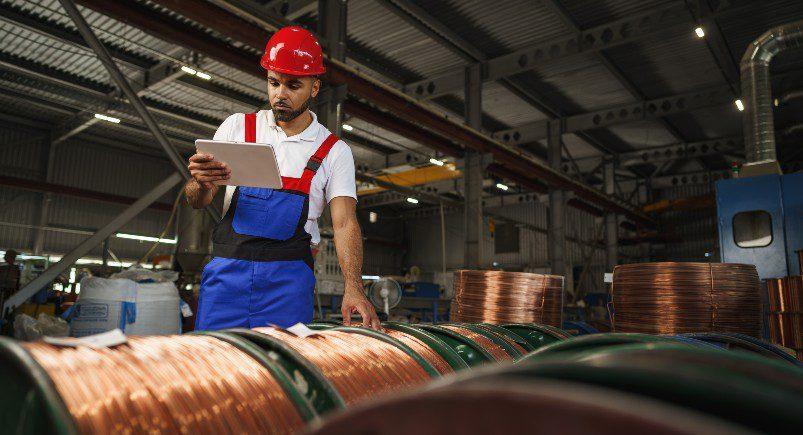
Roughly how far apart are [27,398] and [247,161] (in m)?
1.32

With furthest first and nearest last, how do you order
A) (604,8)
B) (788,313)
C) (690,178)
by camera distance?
(690,178) → (604,8) → (788,313)

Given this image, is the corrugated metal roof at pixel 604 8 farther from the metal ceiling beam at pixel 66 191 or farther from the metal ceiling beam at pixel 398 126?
the metal ceiling beam at pixel 66 191

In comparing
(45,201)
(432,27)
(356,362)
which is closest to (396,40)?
(432,27)

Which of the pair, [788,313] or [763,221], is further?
[763,221]

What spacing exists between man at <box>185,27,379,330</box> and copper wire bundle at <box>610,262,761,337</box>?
227cm

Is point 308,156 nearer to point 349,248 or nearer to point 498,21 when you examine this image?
point 349,248

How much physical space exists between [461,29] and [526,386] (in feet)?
30.6

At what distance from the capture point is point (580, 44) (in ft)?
29.3

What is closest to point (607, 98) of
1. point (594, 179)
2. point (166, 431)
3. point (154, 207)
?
point (594, 179)

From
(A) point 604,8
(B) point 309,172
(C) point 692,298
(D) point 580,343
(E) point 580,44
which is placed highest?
(A) point 604,8

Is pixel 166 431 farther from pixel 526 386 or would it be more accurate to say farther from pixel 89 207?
pixel 89 207

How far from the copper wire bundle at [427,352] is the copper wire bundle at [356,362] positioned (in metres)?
0.15

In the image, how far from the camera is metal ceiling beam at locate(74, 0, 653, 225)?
17.3 ft

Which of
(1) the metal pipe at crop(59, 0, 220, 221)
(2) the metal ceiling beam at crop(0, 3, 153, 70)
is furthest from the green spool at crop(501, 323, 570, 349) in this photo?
(2) the metal ceiling beam at crop(0, 3, 153, 70)
